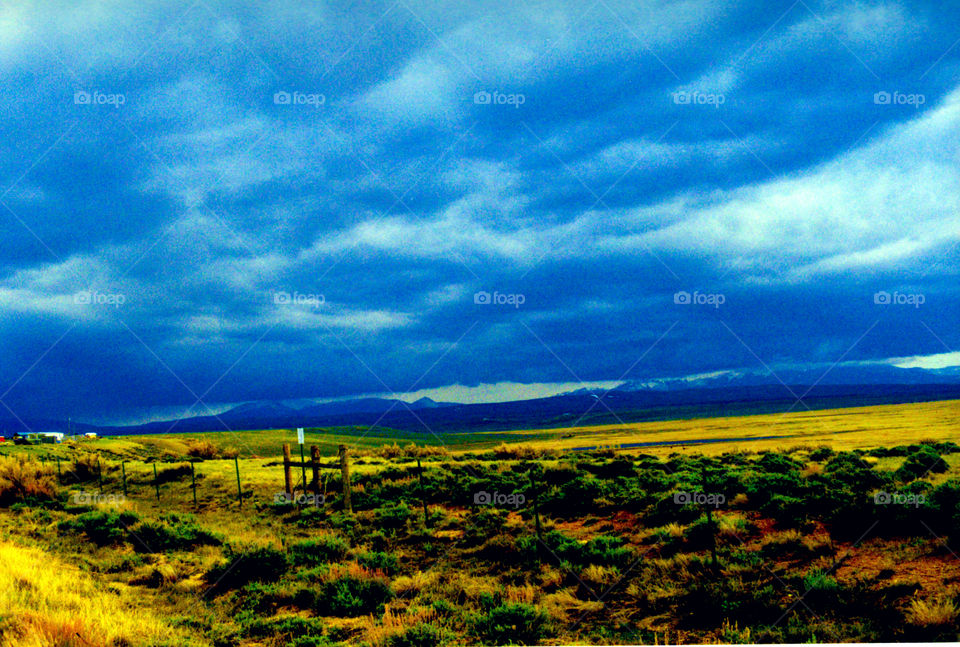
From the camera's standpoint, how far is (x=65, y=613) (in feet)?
30.5

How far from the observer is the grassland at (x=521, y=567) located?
893cm

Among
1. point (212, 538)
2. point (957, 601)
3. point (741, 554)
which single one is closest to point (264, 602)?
point (212, 538)

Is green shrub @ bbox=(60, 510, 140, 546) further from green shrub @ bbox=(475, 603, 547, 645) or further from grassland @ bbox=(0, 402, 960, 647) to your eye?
green shrub @ bbox=(475, 603, 547, 645)

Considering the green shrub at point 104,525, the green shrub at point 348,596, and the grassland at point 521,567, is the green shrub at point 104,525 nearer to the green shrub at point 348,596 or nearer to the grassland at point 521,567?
the grassland at point 521,567

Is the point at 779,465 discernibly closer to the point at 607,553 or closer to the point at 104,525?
the point at 607,553

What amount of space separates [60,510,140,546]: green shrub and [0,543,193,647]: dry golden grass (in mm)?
5020

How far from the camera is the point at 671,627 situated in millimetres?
9055

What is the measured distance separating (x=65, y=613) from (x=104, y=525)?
1160 cm

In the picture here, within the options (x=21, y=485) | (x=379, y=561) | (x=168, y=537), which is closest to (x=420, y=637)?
(x=379, y=561)

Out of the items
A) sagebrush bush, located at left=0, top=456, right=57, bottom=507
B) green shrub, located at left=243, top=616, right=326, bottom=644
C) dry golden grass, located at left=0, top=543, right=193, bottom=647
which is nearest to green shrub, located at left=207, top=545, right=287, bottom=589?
dry golden grass, located at left=0, top=543, right=193, bottom=647

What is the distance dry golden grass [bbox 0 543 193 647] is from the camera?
8.50m

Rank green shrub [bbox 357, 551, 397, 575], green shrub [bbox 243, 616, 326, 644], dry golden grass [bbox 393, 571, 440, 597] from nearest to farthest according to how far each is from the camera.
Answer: green shrub [bbox 243, 616, 326, 644], dry golden grass [bbox 393, 571, 440, 597], green shrub [bbox 357, 551, 397, 575]

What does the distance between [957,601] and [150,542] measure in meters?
19.1

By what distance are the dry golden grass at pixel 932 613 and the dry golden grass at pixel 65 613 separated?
10733 mm
